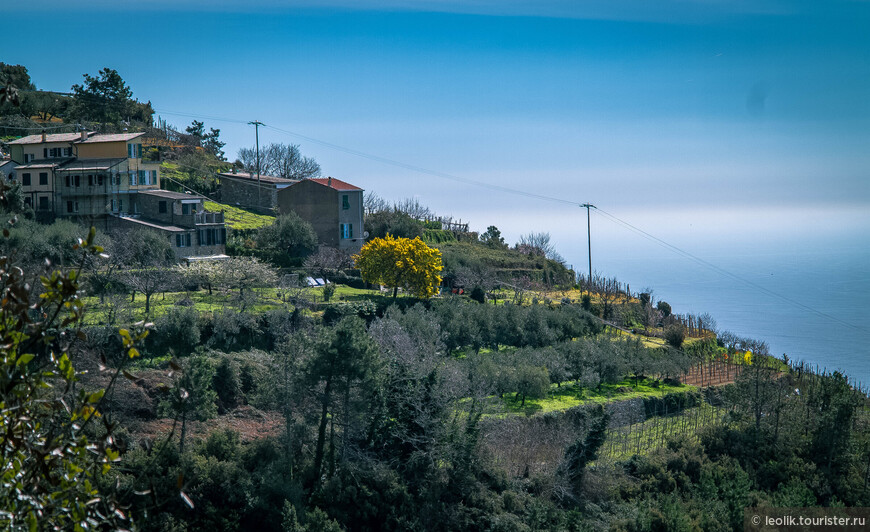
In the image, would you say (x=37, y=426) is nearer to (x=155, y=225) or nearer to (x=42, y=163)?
(x=155, y=225)

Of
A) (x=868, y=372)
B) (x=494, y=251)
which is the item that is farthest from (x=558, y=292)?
(x=868, y=372)

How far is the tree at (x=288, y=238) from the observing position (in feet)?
146

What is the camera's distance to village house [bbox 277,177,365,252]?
163 ft

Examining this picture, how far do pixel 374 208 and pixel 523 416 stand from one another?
135ft

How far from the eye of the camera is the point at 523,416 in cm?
2992

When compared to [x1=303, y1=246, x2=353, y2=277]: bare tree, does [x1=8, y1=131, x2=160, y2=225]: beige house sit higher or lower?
higher

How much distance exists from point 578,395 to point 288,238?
798 inches

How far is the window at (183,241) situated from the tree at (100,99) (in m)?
22.6

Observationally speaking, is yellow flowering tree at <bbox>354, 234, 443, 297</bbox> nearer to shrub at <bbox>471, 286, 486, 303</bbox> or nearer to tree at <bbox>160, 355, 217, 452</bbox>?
shrub at <bbox>471, 286, 486, 303</bbox>

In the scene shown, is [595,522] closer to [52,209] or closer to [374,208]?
[52,209]

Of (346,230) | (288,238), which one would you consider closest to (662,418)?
(288,238)

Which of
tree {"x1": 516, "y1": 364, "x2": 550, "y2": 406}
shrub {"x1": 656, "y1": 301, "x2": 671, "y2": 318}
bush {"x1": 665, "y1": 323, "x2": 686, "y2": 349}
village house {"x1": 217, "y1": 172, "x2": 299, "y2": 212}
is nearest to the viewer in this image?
tree {"x1": 516, "y1": 364, "x2": 550, "y2": 406}

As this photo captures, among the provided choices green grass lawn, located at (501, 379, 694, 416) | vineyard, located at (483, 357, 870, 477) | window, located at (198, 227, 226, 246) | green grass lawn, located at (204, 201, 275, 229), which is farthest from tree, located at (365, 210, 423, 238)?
vineyard, located at (483, 357, 870, 477)

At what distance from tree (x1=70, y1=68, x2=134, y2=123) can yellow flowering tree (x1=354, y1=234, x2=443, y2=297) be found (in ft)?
100
